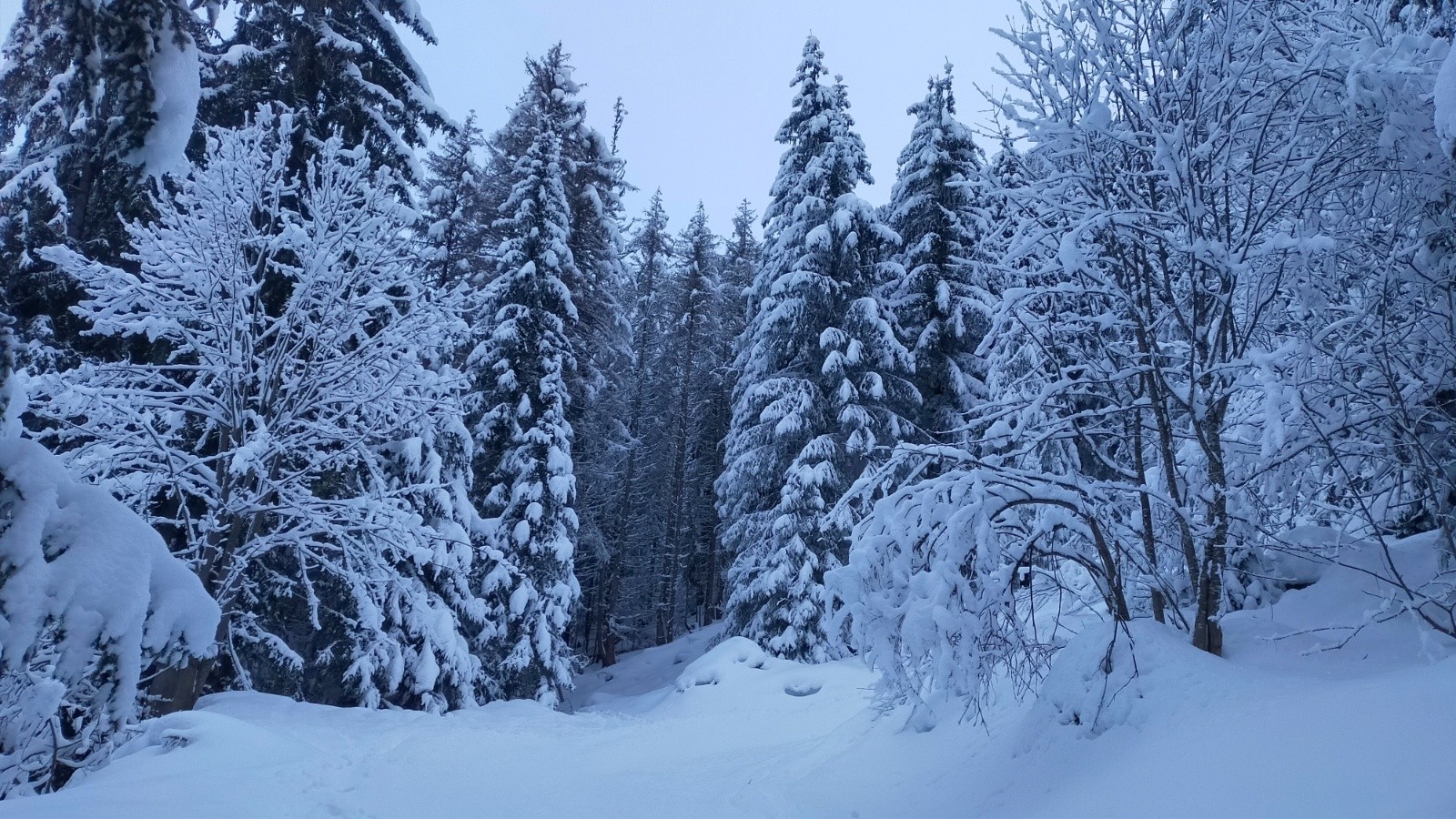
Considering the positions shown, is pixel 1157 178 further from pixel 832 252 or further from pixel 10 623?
pixel 832 252

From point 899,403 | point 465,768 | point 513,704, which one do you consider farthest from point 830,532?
point 465,768

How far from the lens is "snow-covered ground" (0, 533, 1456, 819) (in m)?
3.54

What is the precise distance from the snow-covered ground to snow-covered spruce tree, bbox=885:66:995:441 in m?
9.37

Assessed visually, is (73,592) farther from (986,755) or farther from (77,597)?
(986,755)

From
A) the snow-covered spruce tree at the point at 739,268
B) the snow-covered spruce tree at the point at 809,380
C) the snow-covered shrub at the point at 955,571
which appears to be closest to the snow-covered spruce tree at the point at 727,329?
the snow-covered spruce tree at the point at 739,268

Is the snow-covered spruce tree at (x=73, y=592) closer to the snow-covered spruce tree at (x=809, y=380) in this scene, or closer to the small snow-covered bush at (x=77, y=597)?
the small snow-covered bush at (x=77, y=597)

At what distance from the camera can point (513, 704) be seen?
44.8ft

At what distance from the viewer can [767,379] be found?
57.9ft

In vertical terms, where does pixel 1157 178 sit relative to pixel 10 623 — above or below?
above

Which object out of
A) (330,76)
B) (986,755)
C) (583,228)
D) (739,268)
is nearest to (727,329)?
(739,268)

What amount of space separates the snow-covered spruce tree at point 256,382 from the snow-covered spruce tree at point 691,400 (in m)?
17.3

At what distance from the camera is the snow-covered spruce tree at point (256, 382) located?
756cm

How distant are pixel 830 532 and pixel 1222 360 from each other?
11246mm

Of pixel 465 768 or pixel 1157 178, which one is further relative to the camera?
pixel 465 768
